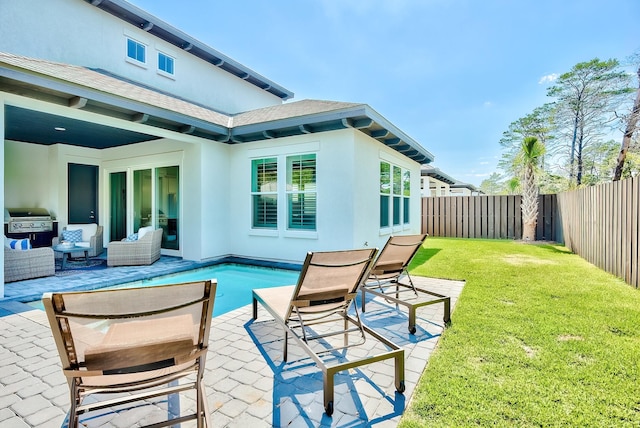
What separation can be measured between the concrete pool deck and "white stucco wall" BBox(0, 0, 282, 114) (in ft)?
27.5

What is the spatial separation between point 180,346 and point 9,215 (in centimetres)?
1078

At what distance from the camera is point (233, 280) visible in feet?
24.0

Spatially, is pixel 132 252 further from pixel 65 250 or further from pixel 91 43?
pixel 91 43

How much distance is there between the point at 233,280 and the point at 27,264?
4074 mm

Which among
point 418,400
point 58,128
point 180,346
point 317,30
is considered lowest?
point 418,400

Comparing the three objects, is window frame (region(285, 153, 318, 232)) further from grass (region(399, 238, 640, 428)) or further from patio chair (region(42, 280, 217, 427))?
patio chair (region(42, 280, 217, 427))

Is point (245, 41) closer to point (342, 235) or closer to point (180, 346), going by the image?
point (342, 235)

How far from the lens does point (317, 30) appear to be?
39.7 feet

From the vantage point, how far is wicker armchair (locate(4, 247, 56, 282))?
6.23 meters

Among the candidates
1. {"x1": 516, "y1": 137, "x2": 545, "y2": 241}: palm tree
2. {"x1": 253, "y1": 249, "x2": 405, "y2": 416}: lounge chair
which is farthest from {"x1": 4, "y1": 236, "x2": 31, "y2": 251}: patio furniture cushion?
{"x1": 516, "y1": 137, "x2": 545, "y2": 241}: palm tree

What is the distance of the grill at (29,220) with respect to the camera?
894 cm

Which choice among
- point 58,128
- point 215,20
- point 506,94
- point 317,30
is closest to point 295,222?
point 58,128

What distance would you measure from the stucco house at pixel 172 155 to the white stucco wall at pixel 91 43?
1.2 inches

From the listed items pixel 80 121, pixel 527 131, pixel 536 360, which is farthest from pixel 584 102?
pixel 80 121
